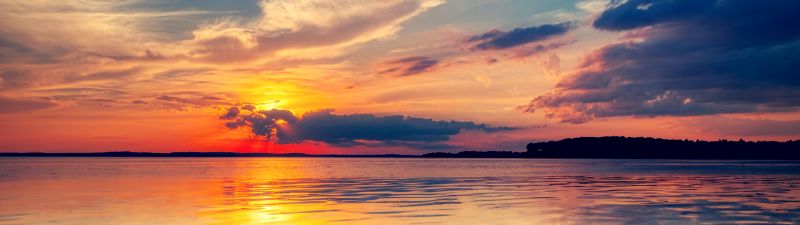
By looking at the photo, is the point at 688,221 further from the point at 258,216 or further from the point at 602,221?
the point at 258,216

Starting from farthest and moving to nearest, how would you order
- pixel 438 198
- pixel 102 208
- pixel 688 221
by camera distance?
pixel 438 198 → pixel 102 208 → pixel 688 221

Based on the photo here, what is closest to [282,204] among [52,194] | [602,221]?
[602,221]

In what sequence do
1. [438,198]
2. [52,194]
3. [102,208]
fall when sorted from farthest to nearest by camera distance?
[52,194] < [438,198] < [102,208]

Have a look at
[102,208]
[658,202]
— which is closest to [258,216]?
[102,208]

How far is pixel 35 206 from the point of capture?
115 feet

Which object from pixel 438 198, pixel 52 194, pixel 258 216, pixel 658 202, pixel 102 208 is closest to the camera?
pixel 258 216

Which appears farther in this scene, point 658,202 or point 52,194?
point 52,194

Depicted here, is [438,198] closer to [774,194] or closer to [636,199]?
[636,199]

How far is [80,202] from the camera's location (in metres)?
37.8

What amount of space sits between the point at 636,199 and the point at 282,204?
761 inches

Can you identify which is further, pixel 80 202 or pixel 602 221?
pixel 80 202

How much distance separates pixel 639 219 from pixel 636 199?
1132 cm

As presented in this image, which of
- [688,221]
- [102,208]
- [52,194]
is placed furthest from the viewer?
[52,194]

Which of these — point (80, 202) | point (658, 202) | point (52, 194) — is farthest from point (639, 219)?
point (52, 194)
